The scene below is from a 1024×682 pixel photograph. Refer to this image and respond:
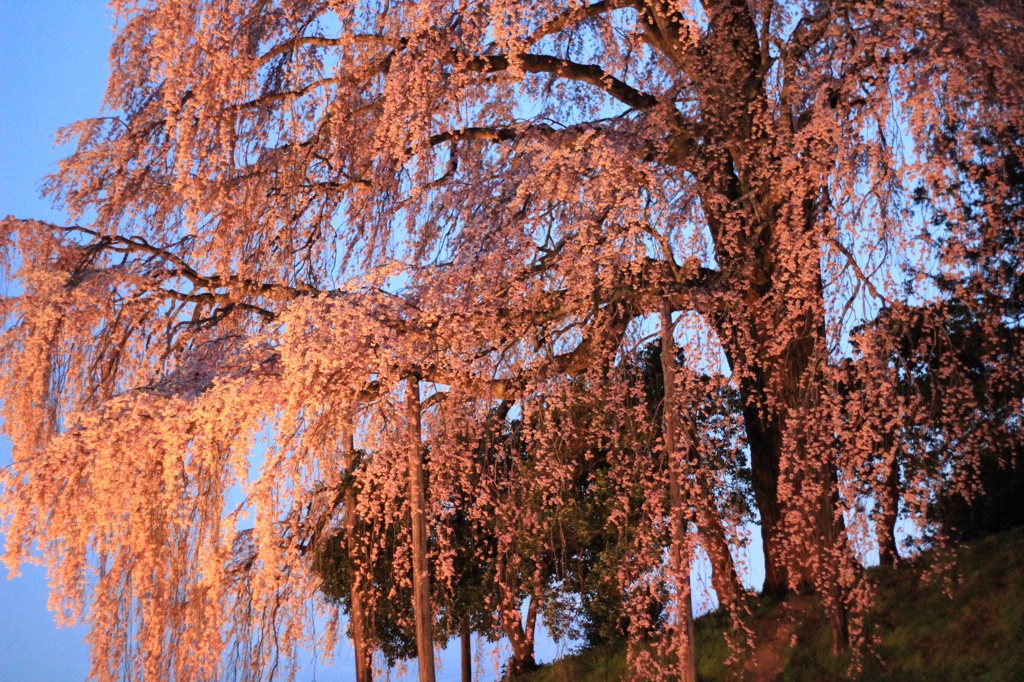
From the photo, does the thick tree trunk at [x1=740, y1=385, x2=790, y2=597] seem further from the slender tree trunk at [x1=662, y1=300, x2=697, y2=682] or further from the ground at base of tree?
the slender tree trunk at [x1=662, y1=300, x2=697, y2=682]

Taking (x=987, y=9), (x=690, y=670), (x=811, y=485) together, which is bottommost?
(x=690, y=670)

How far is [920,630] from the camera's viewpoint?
8.55 meters

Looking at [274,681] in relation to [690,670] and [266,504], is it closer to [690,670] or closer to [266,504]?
[266,504]

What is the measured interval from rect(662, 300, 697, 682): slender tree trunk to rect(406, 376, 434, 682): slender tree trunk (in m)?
2.01

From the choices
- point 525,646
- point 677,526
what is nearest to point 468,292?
point 677,526

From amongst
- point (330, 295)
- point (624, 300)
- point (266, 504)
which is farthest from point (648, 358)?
point (266, 504)

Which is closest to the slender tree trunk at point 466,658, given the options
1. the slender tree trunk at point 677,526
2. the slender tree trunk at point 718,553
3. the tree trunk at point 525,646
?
the tree trunk at point 525,646

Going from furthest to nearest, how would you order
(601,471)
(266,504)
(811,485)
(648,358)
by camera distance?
(648,358)
(601,471)
(811,485)
(266,504)

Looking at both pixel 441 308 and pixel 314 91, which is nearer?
pixel 441 308

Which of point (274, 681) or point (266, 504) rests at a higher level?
point (266, 504)

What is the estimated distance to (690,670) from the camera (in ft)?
27.3

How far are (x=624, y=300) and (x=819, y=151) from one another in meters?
1.99

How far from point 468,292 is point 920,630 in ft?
16.2

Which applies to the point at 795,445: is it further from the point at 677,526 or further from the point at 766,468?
the point at 766,468
